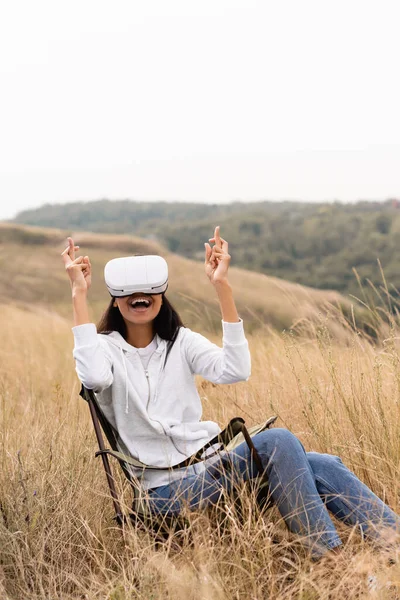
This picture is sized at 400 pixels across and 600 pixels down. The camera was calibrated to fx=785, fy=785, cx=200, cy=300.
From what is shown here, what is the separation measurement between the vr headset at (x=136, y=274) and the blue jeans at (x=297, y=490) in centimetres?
70

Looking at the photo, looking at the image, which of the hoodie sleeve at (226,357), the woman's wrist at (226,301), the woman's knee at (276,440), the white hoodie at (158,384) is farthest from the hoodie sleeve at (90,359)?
the woman's knee at (276,440)

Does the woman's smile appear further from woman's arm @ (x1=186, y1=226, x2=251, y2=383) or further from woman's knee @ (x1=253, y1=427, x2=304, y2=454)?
woman's knee @ (x1=253, y1=427, x2=304, y2=454)

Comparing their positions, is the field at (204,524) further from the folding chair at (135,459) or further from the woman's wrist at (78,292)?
the woman's wrist at (78,292)

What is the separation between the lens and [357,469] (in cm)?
334

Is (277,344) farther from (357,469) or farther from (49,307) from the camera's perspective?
(49,307)

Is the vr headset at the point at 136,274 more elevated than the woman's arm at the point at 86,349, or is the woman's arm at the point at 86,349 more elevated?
the vr headset at the point at 136,274

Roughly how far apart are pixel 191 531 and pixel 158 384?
1.90 feet

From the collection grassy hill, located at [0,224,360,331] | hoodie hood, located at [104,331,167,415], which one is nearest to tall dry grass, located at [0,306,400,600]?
hoodie hood, located at [104,331,167,415]

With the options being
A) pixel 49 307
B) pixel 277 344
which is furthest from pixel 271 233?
pixel 277 344

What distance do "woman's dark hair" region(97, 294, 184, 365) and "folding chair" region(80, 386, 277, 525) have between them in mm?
340

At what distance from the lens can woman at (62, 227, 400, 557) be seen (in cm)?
272

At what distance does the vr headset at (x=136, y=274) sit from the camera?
118 inches

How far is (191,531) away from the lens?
9.21 feet

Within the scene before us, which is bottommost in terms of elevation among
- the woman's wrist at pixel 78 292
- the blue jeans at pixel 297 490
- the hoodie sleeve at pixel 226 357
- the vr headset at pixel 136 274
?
the blue jeans at pixel 297 490
